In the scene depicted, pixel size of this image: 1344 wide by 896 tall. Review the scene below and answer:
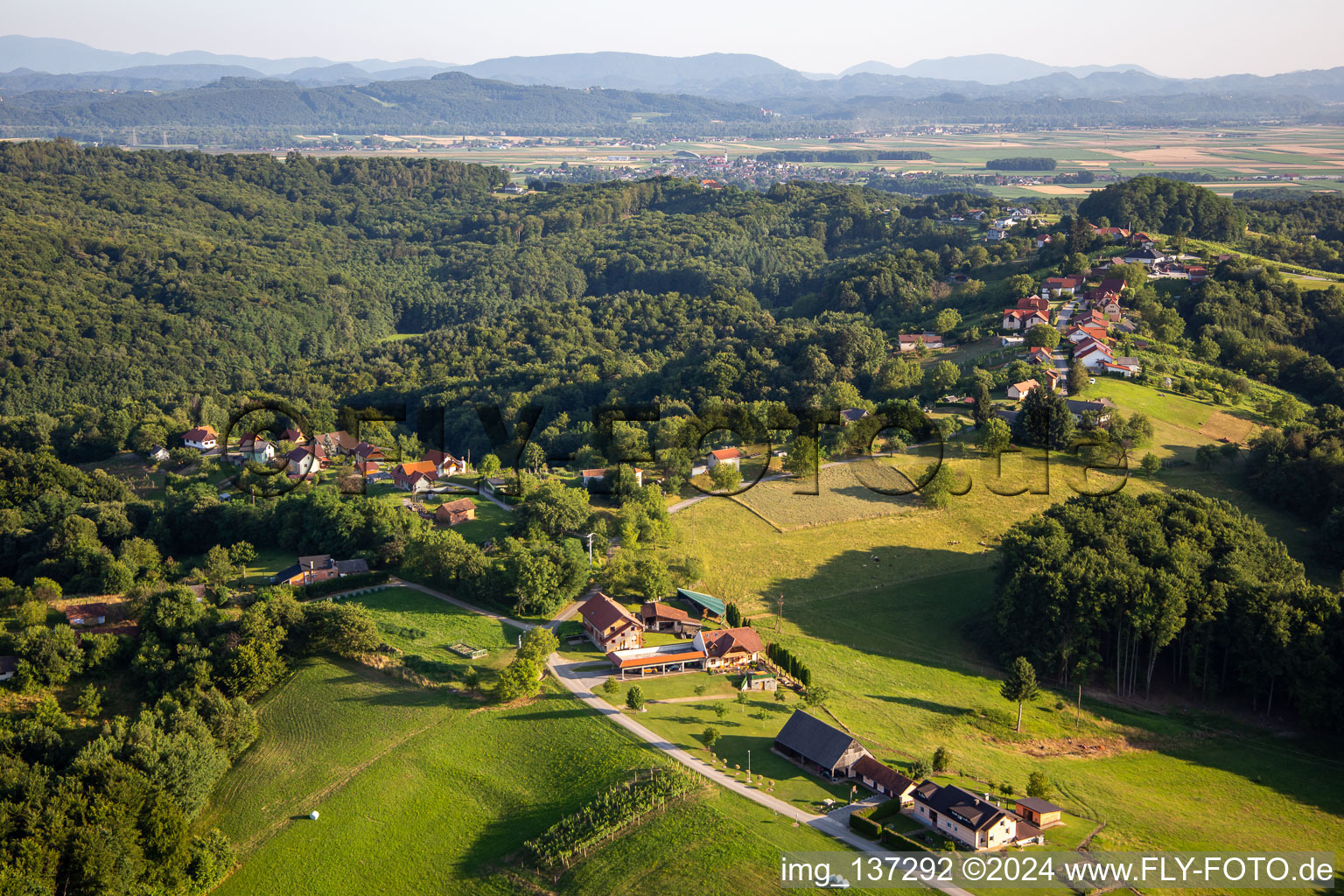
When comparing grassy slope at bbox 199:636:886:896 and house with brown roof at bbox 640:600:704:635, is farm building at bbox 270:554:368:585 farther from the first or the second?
house with brown roof at bbox 640:600:704:635

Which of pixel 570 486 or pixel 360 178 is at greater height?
pixel 360 178

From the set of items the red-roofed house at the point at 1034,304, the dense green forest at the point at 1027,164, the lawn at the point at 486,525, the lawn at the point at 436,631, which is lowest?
the lawn at the point at 436,631

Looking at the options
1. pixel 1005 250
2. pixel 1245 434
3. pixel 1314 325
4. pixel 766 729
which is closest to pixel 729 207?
pixel 1005 250

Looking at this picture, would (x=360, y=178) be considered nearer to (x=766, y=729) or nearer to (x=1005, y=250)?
(x=1005, y=250)

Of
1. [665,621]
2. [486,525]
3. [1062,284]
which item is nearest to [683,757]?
[665,621]

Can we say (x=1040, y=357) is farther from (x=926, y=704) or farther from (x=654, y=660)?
(x=654, y=660)

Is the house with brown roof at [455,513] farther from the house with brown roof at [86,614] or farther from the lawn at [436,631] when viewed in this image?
the house with brown roof at [86,614]

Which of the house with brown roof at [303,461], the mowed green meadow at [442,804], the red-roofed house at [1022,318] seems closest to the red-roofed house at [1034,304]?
the red-roofed house at [1022,318]
